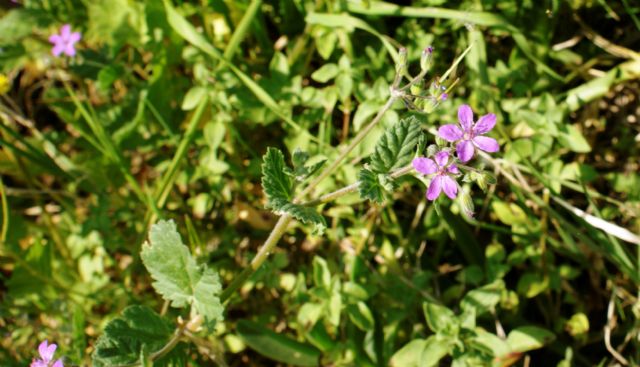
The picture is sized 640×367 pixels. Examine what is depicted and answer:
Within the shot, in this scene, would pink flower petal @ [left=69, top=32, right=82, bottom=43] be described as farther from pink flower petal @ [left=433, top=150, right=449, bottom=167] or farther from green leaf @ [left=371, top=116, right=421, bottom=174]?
pink flower petal @ [left=433, top=150, right=449, bottom=167]

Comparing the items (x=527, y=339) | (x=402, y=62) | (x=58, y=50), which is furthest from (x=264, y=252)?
(x=58, y=50)

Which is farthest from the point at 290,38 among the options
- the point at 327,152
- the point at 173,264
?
the point at 173,264

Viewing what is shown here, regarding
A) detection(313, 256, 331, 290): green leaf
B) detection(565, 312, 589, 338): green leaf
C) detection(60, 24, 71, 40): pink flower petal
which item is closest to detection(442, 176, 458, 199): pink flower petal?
detection(313, 256, 331, 290): green leaf

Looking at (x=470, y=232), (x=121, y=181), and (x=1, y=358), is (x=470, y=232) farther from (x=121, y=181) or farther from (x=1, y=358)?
(x=1, y=358)

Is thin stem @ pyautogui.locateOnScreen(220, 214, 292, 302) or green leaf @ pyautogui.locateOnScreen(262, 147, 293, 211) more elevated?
green leaf @ pyautogui.locateOnScreen(262, 147, 293, 211)

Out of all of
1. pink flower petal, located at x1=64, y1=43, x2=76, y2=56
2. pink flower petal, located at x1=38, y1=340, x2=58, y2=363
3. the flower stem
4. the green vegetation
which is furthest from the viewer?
pink flower petal, located at x1=64, y1=43, x2=76, y2=56

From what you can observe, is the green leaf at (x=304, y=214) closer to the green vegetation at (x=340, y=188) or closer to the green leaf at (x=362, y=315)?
the green vegetation at (x=340, y=188)

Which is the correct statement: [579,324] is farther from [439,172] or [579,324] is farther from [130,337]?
[130,337]
